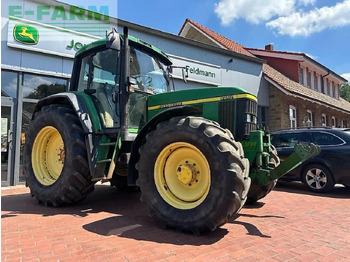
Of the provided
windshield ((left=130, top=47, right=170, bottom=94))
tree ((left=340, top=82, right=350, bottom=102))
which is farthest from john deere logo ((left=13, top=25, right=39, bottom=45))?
tree ((left=340, top=82, right=350, bottom=102))

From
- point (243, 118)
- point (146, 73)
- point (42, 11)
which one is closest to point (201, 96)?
point (243, 118)

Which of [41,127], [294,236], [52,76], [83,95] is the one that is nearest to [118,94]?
[83,95]

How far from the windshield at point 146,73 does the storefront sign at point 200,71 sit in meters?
6.06

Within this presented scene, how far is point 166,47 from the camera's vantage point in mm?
11094

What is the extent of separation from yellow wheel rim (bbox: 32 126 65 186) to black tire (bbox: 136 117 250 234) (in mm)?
2157

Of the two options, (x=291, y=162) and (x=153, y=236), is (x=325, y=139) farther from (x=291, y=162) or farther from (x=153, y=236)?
(x=153, y=236)

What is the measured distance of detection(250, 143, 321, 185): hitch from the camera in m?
3.96

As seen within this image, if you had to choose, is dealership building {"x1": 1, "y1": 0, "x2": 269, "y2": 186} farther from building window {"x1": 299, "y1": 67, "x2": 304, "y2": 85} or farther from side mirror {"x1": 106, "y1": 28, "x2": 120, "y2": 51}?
building window {"x1": 299, "y1": 67, "x2": 304, "y2": 85}

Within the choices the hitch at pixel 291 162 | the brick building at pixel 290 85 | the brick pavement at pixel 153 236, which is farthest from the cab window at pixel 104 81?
the brick building at pixel 290 85

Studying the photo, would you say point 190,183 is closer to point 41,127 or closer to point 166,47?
point 41,127

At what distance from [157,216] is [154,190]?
13.7 inches

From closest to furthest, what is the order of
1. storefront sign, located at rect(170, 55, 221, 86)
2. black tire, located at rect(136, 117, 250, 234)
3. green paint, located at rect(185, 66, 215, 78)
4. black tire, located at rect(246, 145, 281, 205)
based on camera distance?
black tire, located at rect(136, 117, 250, 234)
black tire, located at rect(246, 145, 281, 205)
storefront sign, located at rect(170, 55, 221, 86)
green paint, located at rect(185, 66, 215, 78)

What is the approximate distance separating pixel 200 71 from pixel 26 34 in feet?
22.2

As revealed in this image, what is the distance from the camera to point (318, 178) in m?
7.54
